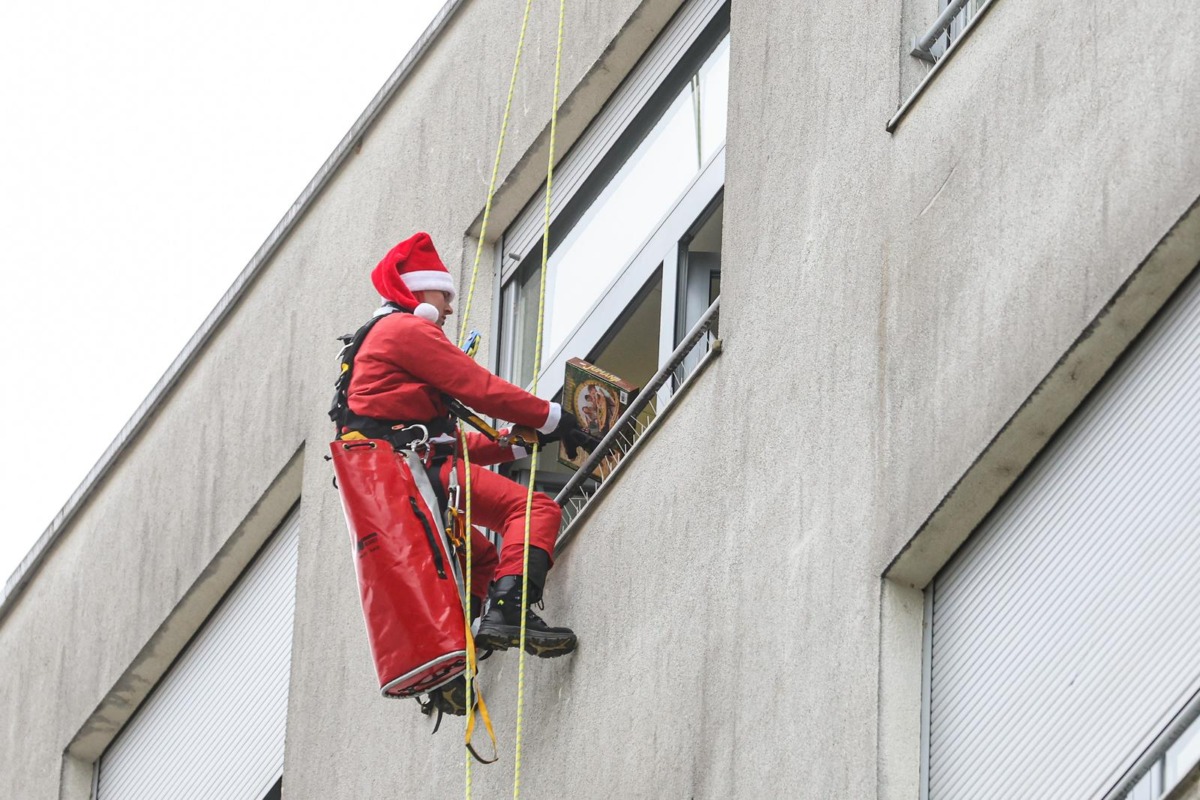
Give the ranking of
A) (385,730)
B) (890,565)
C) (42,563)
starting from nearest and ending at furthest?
(890,565) → (385,730) → (42,563)

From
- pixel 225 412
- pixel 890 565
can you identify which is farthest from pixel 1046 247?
pixel 225 412

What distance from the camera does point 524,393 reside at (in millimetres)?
10188

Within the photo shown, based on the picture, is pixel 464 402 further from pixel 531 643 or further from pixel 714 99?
pixel 714 99

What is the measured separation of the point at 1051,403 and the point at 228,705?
6.13m

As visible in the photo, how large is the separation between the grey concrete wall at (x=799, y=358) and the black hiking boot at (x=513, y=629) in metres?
0.13

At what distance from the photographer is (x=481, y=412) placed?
1030cm

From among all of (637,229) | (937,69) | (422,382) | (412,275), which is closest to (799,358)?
(937,69)

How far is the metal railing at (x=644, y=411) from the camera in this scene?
10.1 metres

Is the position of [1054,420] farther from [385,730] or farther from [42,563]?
[42,563]

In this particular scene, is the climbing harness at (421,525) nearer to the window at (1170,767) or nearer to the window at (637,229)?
the window at (637,229)

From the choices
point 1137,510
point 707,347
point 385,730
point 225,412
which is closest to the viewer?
point 1137,510

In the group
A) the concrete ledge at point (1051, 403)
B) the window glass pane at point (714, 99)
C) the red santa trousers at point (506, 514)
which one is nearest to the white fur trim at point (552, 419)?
the red santa trousers at point (506, 514)

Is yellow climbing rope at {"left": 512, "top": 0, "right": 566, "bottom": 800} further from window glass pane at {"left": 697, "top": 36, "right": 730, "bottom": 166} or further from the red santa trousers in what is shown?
window glass pane at {"left": 697, "top": 36, "right": 730, "bottom": 166}

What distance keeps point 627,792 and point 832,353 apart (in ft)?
5.46
